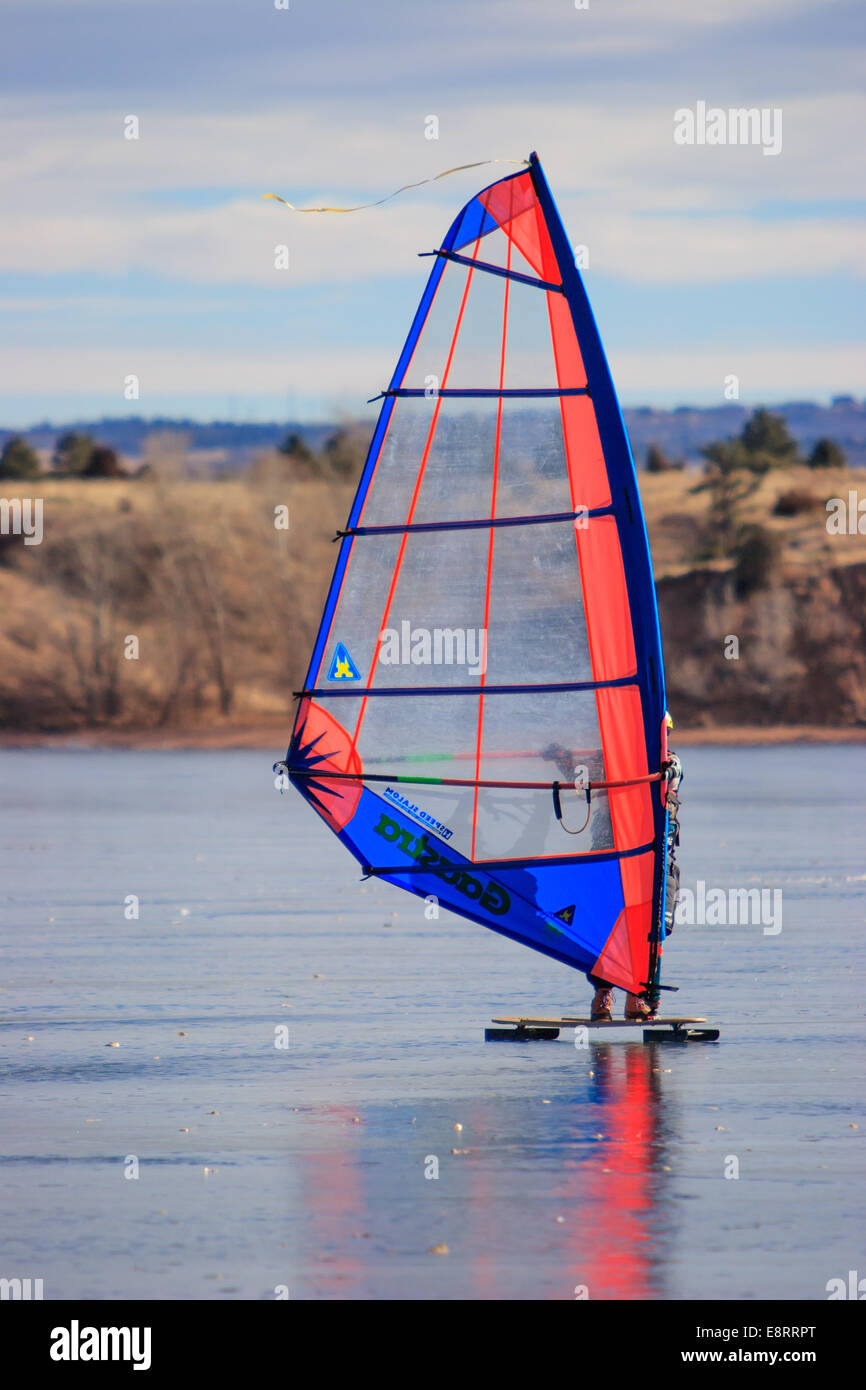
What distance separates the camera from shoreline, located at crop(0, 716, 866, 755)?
258ft

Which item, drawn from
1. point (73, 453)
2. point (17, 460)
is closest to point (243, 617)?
point (17, 460)

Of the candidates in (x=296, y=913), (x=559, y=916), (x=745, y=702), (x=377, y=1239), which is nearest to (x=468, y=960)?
(x=296, y=913)

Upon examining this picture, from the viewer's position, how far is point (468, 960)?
20406mm

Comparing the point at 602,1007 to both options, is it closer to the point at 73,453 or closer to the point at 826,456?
the point at 826,456

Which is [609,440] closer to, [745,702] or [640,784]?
[640,784]

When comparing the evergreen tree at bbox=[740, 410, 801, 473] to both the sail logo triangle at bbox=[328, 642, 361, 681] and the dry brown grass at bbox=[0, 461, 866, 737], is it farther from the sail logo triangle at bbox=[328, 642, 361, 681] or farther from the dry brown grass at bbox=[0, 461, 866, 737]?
the sail logo triangle at bbox=[328, 642, 361, 681]

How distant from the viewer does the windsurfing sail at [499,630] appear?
15.3 meters

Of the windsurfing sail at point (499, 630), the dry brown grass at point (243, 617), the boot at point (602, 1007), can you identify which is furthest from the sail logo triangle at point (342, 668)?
the dry brown grass at point (243, 617)

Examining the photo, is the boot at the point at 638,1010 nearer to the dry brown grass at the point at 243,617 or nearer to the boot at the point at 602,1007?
the boot at the point at 602,1007

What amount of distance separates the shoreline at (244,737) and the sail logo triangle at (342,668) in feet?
191

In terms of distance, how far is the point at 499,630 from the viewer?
1535 centimetres

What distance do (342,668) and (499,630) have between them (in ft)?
3.91

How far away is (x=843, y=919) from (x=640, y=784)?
771 centimetres

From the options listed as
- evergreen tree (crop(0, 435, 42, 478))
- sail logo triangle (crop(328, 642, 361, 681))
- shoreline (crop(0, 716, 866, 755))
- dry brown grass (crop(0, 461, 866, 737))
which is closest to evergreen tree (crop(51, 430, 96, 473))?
evergreen tree (crop(0, 435, 42, 478))
